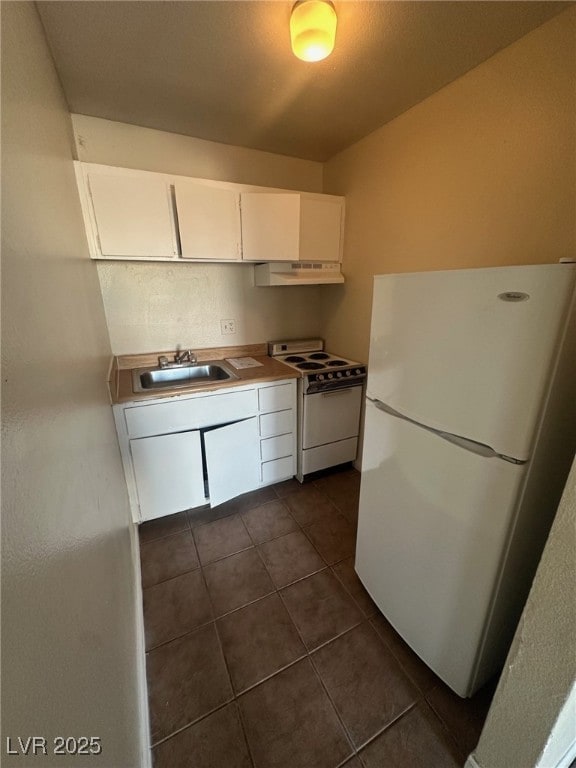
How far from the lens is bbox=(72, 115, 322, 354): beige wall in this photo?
196cm

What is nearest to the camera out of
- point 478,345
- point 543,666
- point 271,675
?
point 543,666

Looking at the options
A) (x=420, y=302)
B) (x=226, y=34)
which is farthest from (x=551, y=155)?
(x=226, y=34)

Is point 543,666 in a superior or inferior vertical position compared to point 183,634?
superior

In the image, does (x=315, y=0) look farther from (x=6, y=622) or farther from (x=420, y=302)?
(x=6, y=622)

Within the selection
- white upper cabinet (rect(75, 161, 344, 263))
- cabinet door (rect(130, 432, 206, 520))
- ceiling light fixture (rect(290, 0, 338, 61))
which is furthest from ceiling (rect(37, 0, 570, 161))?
cabinet door (rect(130, 432, 206, 520))

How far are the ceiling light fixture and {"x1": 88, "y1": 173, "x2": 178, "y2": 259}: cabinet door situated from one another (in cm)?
108

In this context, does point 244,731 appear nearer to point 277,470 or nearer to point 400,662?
point 400,662

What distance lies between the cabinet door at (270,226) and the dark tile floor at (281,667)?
1.89 m

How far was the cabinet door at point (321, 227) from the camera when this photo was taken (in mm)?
2230

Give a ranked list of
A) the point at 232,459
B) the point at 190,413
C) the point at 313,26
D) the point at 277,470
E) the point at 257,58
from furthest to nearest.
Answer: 1. the point at 277,470
2. the point at 232,459
3. the point at 190,413
4. the point at 257,58
5. the point at 313,26

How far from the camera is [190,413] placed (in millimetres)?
1915

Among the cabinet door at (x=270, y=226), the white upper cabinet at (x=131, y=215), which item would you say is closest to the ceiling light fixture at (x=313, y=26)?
the cabinet door at (x=270, y=226)

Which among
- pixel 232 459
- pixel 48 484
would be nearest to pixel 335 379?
pixel 232 459

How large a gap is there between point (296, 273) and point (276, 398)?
953mm
